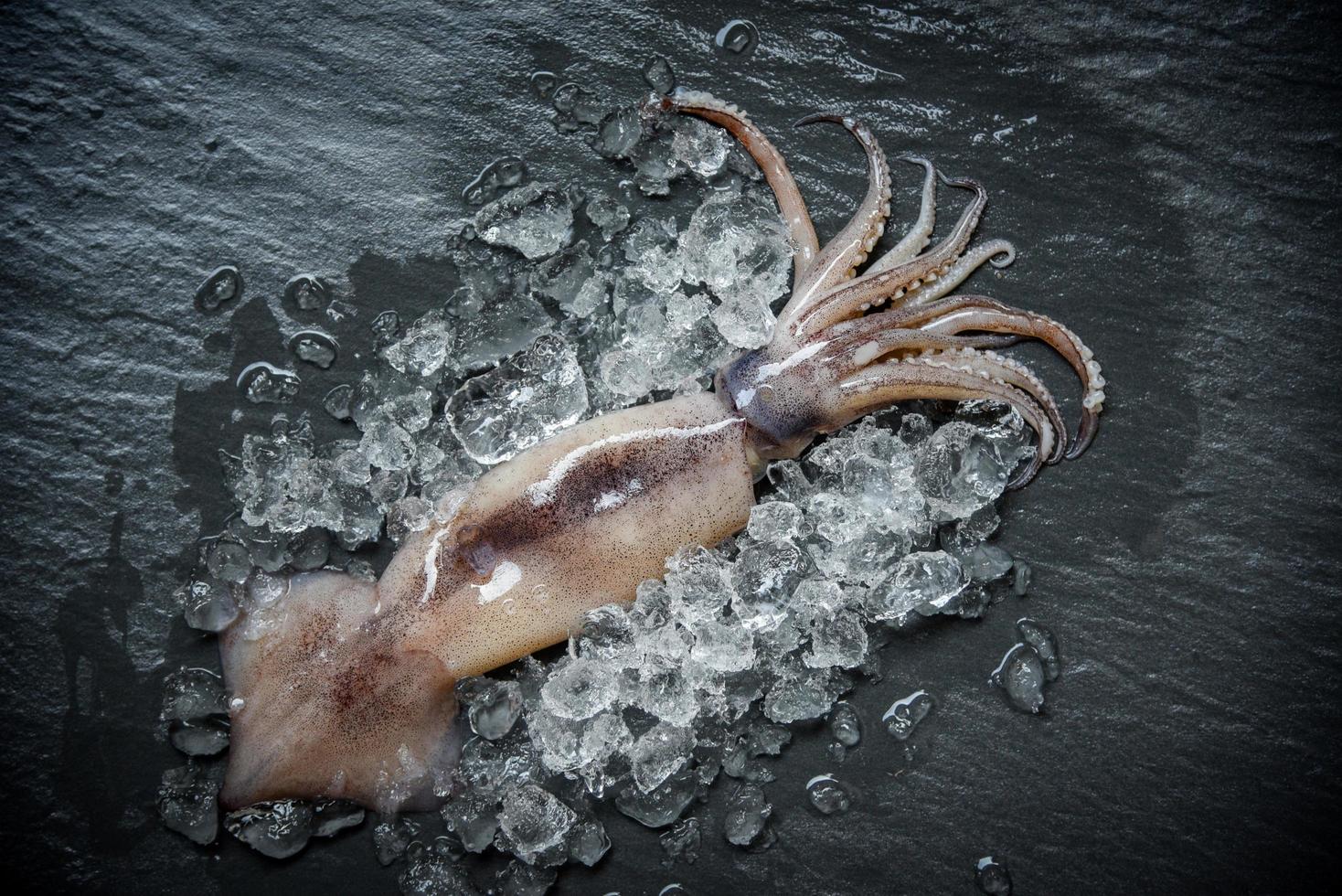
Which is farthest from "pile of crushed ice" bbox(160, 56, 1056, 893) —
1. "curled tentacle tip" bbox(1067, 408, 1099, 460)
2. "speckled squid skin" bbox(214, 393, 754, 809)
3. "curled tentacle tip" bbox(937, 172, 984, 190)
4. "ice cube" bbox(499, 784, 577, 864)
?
"curled tentacle tip" bbox(937, 172, 984, 190)

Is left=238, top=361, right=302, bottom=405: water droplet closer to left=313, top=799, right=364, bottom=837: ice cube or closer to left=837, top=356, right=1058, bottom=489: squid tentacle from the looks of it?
left=313, top=799, right=364, bottom=837: ice cube

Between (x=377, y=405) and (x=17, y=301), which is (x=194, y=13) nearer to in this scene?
(x=17, y=301)

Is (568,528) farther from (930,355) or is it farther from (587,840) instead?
(930,355)

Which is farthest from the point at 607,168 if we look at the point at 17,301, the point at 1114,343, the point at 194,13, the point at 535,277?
the point at 17,301

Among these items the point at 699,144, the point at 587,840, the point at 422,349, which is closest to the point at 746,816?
the point at 587,840

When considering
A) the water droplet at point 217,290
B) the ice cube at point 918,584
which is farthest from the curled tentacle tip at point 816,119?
the water droplet at point 217,290
